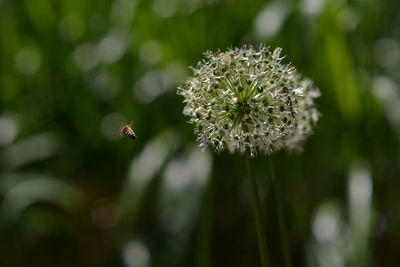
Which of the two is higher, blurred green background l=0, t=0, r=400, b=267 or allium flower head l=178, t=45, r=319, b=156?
blurred green background l=0, t=0, r=400, b=267

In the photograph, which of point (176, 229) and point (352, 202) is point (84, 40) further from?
point (352, 202)

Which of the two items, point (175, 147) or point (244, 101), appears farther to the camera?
point (175, 147)

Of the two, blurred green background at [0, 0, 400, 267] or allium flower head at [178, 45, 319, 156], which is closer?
allium flower head at [178, 45, 319, 156]

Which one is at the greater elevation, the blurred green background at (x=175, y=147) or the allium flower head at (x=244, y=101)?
the blurred green background at (x=175, y=147)

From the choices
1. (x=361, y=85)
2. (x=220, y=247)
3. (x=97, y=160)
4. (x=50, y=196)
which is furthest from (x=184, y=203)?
(x=361, y=85)

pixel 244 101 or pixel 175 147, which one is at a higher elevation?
pixel 175 147
